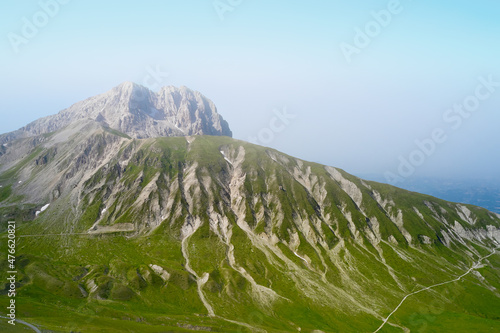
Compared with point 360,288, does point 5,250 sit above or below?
above

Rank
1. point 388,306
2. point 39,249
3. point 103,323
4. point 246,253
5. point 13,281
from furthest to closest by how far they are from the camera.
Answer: point 246,253, point 39,249, point 388,306, point 13,281, point 103,323

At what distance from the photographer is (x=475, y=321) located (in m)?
142

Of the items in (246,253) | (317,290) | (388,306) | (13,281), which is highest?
(13,281)

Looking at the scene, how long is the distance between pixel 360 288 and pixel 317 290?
3096 centimetres

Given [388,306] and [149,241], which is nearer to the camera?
[388,306]

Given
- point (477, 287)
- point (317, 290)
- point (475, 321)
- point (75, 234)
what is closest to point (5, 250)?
point (75, 234)

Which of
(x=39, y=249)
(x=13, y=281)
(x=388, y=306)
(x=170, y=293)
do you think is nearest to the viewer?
(x=13, y=281)

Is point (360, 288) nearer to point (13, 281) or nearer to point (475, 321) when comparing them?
point (475, 321)

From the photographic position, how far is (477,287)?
178 meters

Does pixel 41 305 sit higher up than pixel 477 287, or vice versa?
pixel 41 305

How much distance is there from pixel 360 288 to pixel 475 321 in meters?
57.8

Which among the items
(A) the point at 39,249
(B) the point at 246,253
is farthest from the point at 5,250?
(B) the point at 246,253

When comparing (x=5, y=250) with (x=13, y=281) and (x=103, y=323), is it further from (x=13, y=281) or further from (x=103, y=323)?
(x=103, y=323)

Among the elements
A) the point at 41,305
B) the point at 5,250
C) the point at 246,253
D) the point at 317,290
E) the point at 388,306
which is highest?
the point at 5,250
